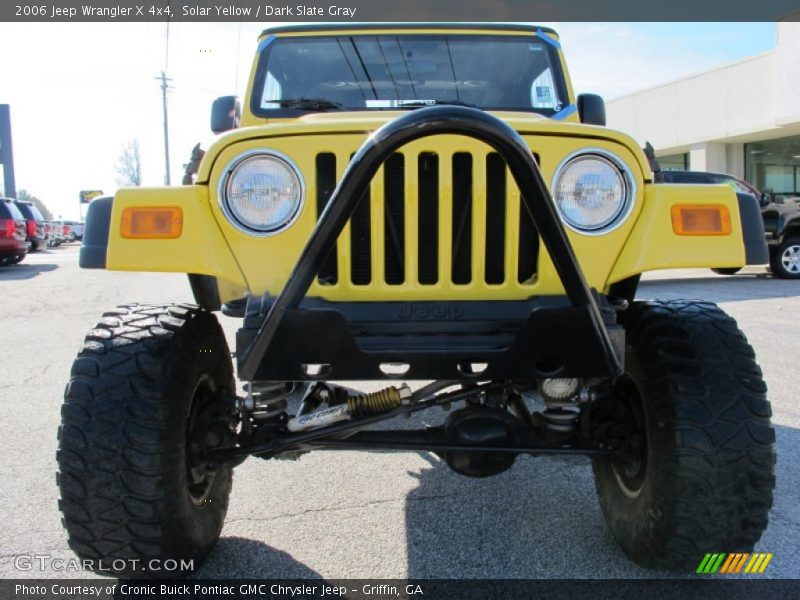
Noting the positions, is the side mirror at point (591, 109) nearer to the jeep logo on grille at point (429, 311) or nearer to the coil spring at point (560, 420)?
the coil spring at point (560, 420)

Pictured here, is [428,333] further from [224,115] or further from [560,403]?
[224,115]

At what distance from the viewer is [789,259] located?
39.0ft

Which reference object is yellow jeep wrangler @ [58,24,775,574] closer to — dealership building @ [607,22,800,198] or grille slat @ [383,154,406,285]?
grille slat @ [383,154,406,285]

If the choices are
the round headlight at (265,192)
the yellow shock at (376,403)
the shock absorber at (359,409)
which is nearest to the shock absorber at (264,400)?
the shock absorber at (359,409)

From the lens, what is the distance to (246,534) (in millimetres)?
2764

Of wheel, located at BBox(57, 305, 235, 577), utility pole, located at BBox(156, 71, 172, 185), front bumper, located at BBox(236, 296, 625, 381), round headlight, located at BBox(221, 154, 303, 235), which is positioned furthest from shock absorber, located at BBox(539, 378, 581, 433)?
utility pole, located at BBox(156, 71, 172, 185)

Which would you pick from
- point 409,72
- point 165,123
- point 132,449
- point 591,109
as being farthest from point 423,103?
point 165,123

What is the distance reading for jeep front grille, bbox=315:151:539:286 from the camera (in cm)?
212

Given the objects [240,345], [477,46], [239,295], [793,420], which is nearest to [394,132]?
[240,345]

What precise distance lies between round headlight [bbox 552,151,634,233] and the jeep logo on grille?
19.6 inches

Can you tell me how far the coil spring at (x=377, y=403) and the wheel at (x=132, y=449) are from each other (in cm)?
55

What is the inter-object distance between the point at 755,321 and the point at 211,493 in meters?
6.78

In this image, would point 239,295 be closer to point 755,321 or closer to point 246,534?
point 246,534


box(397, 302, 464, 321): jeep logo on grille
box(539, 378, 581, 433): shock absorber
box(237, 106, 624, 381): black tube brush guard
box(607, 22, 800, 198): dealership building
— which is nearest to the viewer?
box(237, 106, 624, 381): black tube brush guard
